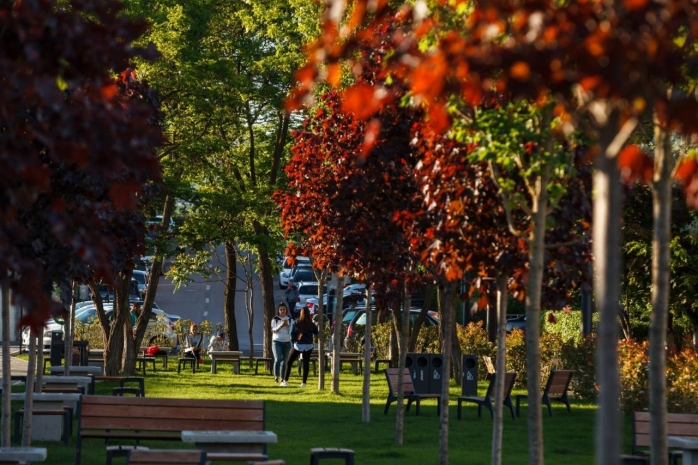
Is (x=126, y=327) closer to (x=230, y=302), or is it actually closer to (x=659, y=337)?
(x=230, y=302)

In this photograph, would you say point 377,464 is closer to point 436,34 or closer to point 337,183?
point 337,183

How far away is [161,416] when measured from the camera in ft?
43.0

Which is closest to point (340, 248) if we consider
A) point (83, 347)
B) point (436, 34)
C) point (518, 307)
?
point (436, 34)

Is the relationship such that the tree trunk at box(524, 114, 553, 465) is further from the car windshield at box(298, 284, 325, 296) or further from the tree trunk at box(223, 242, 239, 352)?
the car windshield at box(298, 284, 325, 296)

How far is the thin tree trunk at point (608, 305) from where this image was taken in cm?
524

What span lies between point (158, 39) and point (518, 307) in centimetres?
2505

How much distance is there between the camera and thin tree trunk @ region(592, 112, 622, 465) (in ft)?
17.2

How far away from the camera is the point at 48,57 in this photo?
21.6 ft

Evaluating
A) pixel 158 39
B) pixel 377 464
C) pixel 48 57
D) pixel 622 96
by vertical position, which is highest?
pixel 158 39

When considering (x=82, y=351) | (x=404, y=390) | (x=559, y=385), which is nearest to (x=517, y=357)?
(x=559, y=385)

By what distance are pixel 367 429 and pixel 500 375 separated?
6.47 metres

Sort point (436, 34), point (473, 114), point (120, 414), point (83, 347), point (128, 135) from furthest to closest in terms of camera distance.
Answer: point (83, 347), point (120, 414), point (473, 114), point (436, 34), point (128, 135)

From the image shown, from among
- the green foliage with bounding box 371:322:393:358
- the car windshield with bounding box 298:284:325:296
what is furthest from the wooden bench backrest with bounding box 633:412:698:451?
the car windshield with bounding box 298:284:325:296

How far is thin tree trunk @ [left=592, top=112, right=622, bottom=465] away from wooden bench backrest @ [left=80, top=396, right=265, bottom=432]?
7.85 m
